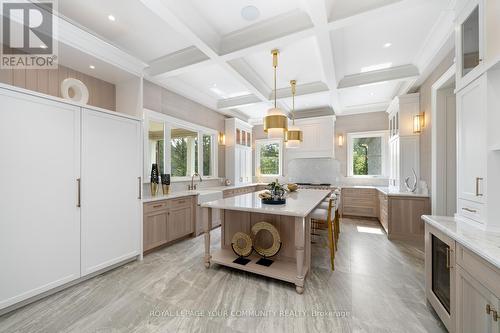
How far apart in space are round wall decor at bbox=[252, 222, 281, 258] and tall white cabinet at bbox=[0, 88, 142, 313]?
169 cm

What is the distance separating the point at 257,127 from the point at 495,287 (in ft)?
19.5

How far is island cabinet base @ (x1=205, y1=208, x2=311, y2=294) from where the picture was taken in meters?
1.99

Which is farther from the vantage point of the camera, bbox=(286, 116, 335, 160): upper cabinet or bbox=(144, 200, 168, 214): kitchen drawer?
bbox=(286, 116, 335, 160): upper cabinet

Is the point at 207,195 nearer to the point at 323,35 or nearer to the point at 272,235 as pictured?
the point at 272,235

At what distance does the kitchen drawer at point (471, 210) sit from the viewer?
4.68 ft

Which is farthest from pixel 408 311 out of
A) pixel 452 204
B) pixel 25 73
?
pixel 25 73

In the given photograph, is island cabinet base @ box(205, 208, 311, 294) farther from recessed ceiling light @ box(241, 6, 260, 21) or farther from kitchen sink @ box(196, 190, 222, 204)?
recessed ceiling light @ box(241, 6, 260, 21)

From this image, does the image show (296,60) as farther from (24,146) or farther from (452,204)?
(24,146)

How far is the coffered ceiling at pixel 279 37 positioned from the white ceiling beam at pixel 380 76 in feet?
0.04

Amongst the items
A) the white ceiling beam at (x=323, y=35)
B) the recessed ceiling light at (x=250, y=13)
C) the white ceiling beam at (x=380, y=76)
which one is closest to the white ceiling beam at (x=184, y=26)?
the recessed ceiling light at (x=250, y=13)

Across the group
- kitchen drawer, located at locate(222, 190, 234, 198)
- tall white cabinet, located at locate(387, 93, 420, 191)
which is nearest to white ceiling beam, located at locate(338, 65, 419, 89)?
tall white cabinet, located at locate(387, 93, 420, 191)

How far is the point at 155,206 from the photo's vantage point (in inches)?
119

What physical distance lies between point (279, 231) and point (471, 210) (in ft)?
5.62

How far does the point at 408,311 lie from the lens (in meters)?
1.73
